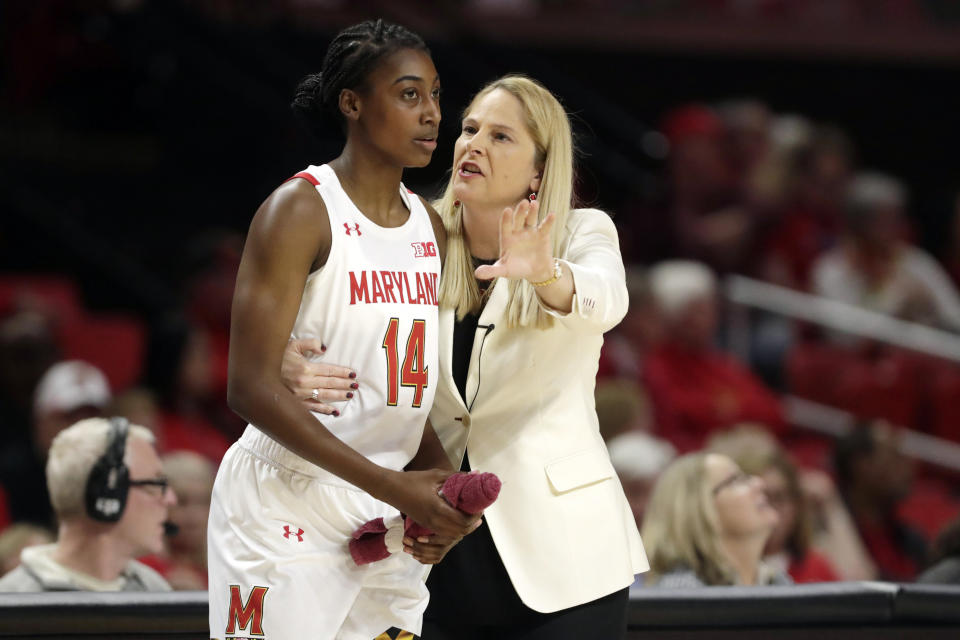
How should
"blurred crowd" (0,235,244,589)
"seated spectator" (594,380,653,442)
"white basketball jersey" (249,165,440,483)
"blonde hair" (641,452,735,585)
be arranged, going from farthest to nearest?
"seated spectator" (594,380,653,442) → "blurred crowd" (0,235,244,589) → "blonde hair" (641,452,735,585) → "white basketball jersey" (249,165,440,483)

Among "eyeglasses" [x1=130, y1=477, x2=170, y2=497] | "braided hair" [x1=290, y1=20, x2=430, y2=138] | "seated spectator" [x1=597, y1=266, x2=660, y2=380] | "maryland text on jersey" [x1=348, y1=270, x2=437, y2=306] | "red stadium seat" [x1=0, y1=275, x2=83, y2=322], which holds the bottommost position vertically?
"eyeglasses" [x1=130, y1=477, x2=170, y2=497]

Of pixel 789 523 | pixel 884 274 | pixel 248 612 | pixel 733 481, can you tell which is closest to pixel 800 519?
pixel 789 523

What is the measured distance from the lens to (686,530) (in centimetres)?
385

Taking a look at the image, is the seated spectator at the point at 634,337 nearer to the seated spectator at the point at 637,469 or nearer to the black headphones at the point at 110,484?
the seated spectator at the point at 637,469

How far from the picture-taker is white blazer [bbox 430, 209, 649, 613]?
246 cm

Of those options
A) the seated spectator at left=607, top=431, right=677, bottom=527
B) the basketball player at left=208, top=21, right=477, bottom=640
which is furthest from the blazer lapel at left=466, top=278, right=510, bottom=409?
the seated spectator at left=607, top=431, right=677, bottom=527

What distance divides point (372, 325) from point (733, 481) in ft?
6.62

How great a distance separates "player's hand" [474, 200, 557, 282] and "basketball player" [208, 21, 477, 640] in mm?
171

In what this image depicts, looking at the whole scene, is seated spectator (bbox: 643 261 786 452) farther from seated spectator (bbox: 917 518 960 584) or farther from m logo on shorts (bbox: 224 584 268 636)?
m logo on shorts (bbox: 224 584 268 636)

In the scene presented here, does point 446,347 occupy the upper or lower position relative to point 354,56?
lower

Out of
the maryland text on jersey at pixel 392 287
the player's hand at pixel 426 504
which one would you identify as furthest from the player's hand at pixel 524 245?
the player's hand at pixel 426 504

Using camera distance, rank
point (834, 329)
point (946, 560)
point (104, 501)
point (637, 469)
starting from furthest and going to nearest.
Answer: point (834, 329) → point (637, 469) → point (946, 560) → point (104, 501)

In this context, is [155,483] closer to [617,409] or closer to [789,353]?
[617,409]

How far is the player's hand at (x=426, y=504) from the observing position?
7.02ft
